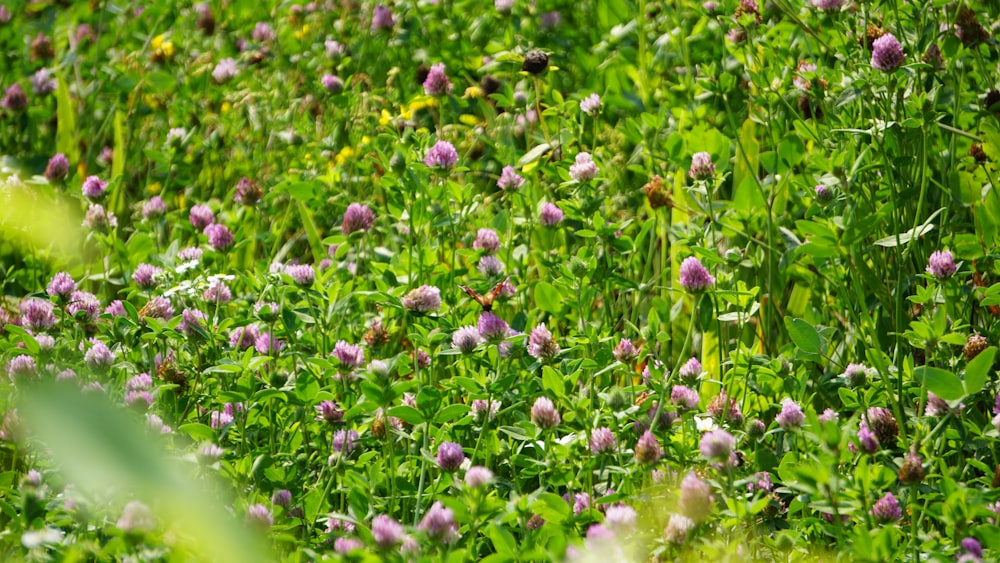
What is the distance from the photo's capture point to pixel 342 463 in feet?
4.65

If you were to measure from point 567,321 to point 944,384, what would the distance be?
0.93m

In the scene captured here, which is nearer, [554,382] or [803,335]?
[554,382]

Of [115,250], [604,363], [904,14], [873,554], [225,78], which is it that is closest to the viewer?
[873,554]

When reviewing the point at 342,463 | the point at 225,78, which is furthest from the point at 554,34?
the point at 342,463

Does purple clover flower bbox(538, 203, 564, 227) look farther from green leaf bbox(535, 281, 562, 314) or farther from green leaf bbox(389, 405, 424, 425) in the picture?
green leaf bbox(389, 405, 424, 425)

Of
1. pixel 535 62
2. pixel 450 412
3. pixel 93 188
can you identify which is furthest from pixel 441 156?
pixel 93 188

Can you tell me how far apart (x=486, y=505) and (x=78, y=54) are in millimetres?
2664

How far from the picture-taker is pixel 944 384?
4.05 ft

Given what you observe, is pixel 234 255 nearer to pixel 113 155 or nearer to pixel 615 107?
pixel 113 155

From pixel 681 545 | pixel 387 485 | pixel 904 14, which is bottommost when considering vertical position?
pixel 387 485

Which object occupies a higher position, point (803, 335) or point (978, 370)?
point (978, 370)

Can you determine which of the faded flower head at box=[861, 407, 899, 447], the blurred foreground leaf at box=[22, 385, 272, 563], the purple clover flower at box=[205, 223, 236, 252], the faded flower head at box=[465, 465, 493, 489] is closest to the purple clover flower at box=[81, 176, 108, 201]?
the purple clover flower at box=[205, 223, 236, 252]

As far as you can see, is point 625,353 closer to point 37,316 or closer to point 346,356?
point 346,356

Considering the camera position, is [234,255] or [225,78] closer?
[234,255]
